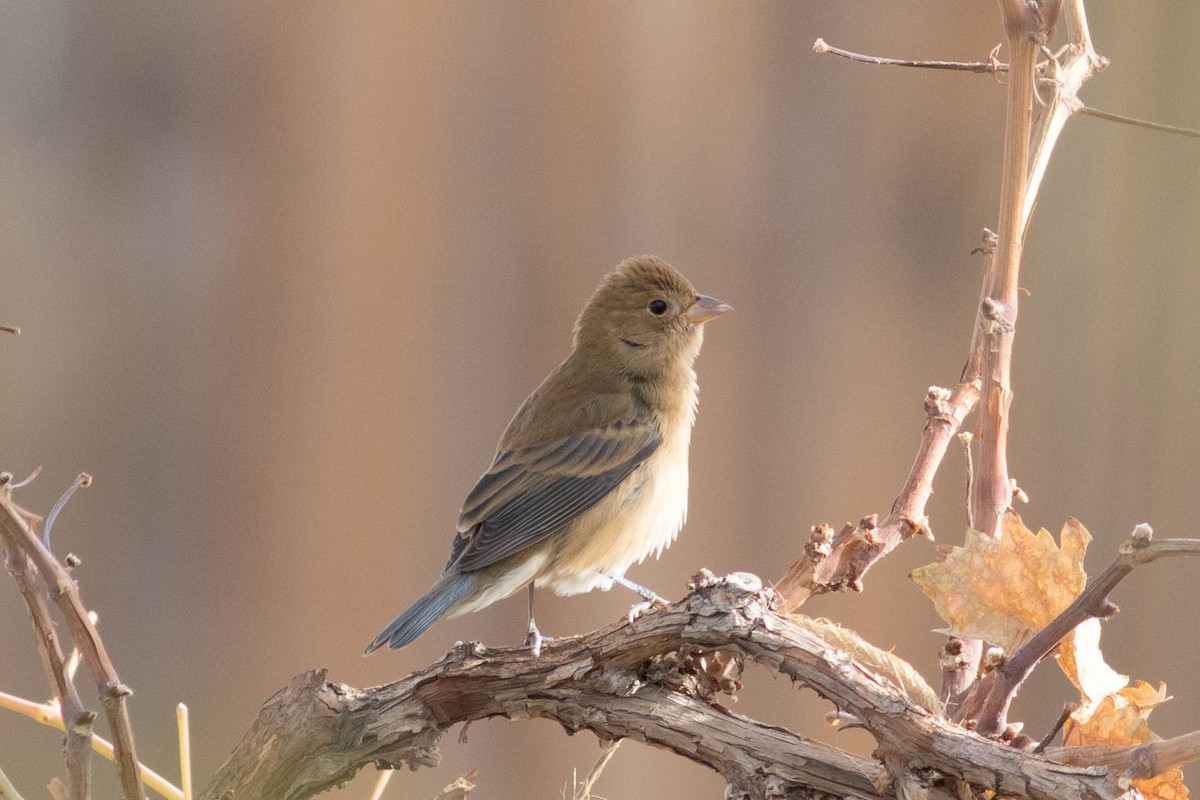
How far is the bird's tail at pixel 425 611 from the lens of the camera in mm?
1668

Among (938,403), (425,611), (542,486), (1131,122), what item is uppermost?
(1131,122)

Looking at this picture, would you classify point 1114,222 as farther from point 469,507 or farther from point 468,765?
point 468,765

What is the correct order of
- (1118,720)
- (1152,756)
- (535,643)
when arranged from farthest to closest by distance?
1. (535,643)
2. (1118,720)
3. (1152,756)

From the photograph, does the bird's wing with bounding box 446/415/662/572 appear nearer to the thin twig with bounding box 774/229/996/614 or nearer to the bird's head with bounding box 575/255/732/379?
the bird's head with bounding box 575/255/732/379

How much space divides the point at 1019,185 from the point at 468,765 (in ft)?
6.01

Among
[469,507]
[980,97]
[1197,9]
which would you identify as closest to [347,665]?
[469,507]

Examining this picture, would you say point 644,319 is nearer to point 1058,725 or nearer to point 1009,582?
point 1009,582

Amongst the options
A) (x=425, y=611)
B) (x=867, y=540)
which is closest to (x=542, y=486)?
(x=425, y=611)

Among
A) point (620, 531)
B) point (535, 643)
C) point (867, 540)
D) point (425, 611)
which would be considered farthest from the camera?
point (620, 531)

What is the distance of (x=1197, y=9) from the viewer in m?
2.48

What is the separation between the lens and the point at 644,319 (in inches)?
88.0

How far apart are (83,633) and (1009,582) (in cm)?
69

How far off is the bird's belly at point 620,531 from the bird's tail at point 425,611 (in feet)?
0.54

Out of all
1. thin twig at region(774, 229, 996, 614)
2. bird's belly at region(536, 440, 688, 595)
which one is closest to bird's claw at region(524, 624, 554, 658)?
thin twig at region(774, 229, 996, 614)
